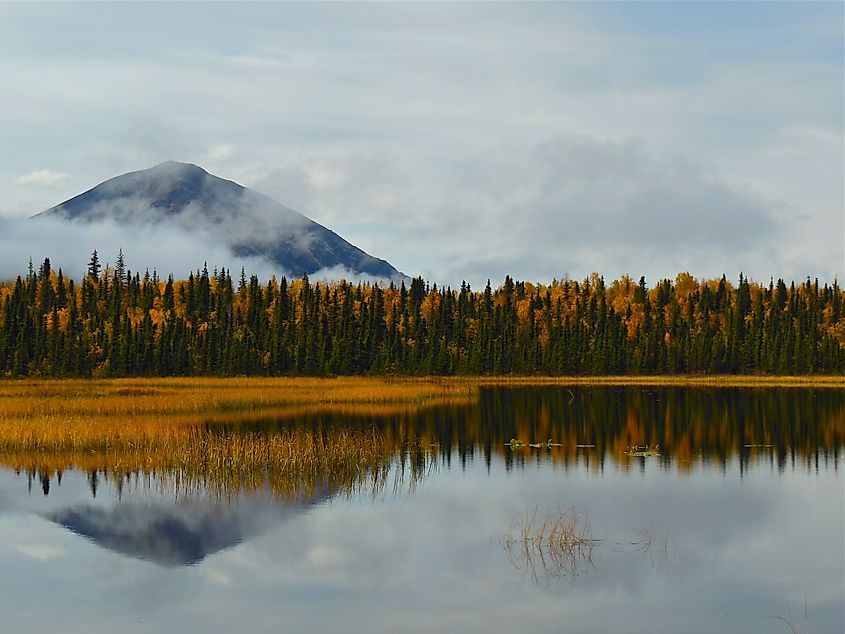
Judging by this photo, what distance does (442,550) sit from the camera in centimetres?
2386

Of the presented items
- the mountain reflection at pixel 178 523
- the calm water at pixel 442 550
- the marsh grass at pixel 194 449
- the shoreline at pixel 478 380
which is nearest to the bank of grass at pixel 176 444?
the marsh grass at pixel 194 449

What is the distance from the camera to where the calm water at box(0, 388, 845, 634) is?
18.7 metres

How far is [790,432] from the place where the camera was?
51.0m

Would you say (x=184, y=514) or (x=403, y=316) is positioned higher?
(x=403, y=316)

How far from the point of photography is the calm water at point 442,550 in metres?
18.7

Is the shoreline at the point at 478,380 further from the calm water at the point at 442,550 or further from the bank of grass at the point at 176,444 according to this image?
the calm water at the point at 442,550

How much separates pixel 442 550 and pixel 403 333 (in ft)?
503

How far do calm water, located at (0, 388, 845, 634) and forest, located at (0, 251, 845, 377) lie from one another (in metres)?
115

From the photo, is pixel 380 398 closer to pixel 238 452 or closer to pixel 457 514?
pixel 238 452

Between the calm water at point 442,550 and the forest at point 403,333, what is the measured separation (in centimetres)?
11450

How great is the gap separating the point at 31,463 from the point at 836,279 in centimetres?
17469

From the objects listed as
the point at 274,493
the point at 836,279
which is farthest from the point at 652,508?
the point at 836,279

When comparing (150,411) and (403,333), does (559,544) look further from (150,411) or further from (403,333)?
(403,333)

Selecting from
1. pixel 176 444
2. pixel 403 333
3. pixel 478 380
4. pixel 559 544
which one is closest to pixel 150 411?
pixel 176 444
